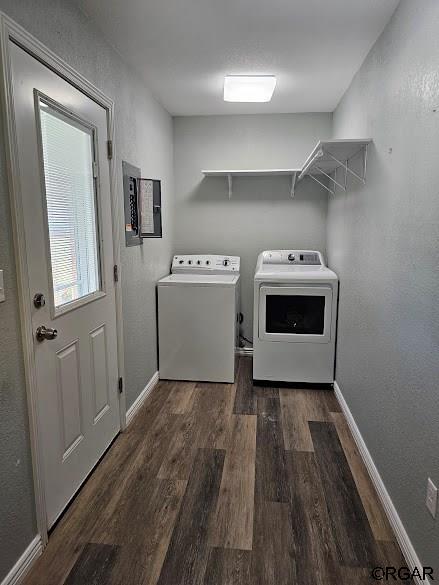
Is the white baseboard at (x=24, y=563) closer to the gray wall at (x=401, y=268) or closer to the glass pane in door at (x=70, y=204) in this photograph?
the glass pane in door at (x=70, y=204)

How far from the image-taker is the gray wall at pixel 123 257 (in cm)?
135

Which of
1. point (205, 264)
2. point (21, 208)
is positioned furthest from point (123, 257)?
point (205, 264)

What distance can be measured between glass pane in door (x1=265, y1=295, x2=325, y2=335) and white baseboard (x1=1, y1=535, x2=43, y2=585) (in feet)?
6.86

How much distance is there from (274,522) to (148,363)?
1631 mm

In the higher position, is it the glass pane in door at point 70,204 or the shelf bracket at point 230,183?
the shelf bracket at point 230,183

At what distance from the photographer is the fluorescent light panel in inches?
105

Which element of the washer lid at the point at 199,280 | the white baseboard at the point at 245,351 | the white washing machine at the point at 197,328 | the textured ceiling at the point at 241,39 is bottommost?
the white baseboard at the point at 245,351

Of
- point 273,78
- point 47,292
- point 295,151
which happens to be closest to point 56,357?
point 47,292

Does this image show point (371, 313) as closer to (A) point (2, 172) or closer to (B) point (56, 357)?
(B) point (56, 357)

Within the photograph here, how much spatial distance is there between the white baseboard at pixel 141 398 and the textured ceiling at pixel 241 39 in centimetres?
227

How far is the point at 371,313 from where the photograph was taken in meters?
2.13

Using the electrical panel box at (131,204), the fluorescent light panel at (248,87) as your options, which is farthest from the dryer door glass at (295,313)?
the fluorescent light panel at (248,87)

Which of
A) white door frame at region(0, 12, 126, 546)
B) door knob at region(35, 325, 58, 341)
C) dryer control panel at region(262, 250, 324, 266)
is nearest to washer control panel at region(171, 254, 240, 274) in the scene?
dryer control panel at region(262, 250, 324, 266)

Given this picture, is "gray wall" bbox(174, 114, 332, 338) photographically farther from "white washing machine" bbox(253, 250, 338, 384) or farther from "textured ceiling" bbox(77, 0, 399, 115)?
"white washing machine" bbox(253, 250, 338, 384)
